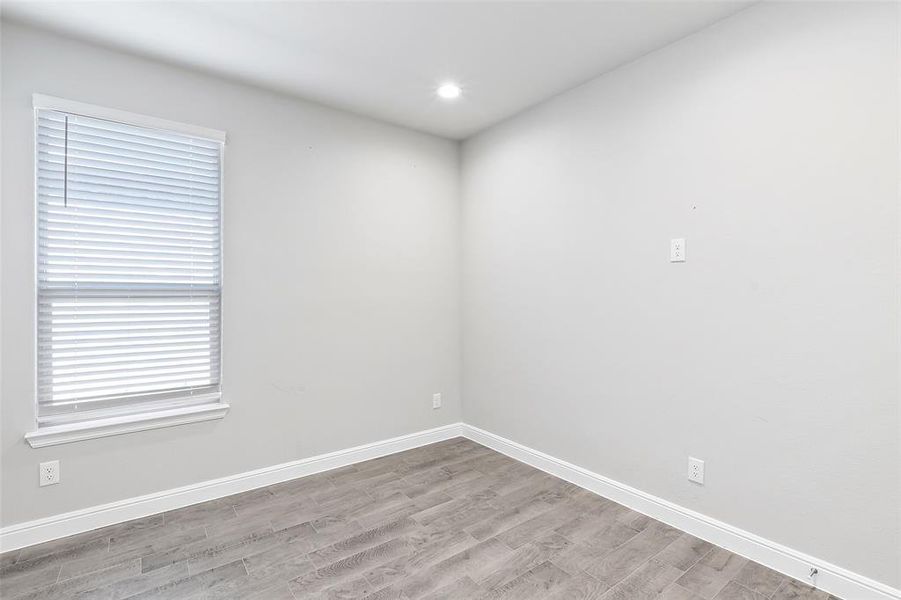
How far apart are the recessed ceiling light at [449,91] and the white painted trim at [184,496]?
2.61 metres

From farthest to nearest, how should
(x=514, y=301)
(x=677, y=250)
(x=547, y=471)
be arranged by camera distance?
(x=514, y=301)
(x=547, y=471)
(x=677, y=250)

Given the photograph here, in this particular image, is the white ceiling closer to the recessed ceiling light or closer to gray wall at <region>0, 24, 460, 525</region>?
the recessed ceiling light

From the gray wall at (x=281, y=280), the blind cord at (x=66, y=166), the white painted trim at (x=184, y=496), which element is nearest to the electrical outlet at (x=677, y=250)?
the gray wall at (x=281, y=280)

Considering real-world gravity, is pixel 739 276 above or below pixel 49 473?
above

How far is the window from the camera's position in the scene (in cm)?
224

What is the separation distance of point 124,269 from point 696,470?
10.8 ft

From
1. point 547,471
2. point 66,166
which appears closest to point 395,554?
point 547,471

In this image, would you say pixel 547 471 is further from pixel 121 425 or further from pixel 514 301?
pixel 121 425

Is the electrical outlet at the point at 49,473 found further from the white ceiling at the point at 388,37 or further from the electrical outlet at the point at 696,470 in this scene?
the electrical outlet at the point at 696,470

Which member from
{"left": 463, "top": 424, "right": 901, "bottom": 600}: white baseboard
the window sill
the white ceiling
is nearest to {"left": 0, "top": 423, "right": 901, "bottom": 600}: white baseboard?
{"left": 463, "top": 424, "right": 901, "bottom": 600}: white baseboard

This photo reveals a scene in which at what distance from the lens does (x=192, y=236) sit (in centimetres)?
262

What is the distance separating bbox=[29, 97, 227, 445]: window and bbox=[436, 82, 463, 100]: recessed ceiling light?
4.86 ft

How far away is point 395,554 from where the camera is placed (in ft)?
6.95

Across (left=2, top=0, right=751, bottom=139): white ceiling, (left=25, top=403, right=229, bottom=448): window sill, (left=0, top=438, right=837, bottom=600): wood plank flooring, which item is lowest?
(left=0, top=438, right=837, bottom=600): wood plank flooring
